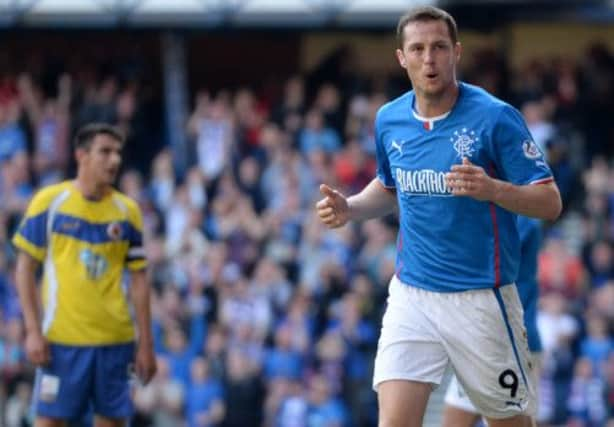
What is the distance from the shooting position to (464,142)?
7.31 metres

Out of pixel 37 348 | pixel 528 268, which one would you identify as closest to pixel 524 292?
pixel 528 268

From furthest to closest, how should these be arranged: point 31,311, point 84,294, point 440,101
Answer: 1. point 84,294
2. point 31,311
3. point 440,101

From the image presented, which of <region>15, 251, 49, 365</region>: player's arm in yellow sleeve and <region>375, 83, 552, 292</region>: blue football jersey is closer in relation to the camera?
<region>375, 83, 552, 292</region>: blue football jersey

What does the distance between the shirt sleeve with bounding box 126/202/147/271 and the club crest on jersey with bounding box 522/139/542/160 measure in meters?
3.45

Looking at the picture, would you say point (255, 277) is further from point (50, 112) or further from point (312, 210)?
point (50, 112)

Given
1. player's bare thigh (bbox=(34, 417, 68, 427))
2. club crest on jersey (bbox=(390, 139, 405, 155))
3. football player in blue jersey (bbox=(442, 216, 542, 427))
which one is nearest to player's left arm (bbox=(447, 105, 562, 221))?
club crest on jersey (bbox=(390, 139, 405, 155))

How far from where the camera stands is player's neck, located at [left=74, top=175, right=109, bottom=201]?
988cm

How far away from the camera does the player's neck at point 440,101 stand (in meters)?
7.42

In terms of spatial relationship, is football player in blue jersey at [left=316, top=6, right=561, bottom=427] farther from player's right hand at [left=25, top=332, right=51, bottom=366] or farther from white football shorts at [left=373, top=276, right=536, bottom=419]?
A: player's right hand at [left=25, top=332, right=51, bottom=366]

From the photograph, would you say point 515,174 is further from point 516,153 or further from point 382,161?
point 382,161

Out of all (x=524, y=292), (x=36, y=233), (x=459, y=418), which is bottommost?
(x=459, y=418)

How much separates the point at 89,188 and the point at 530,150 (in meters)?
3.54

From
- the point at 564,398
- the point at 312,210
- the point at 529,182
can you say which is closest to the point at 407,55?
the point at 529,182

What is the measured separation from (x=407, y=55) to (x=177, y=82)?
52.5ft
